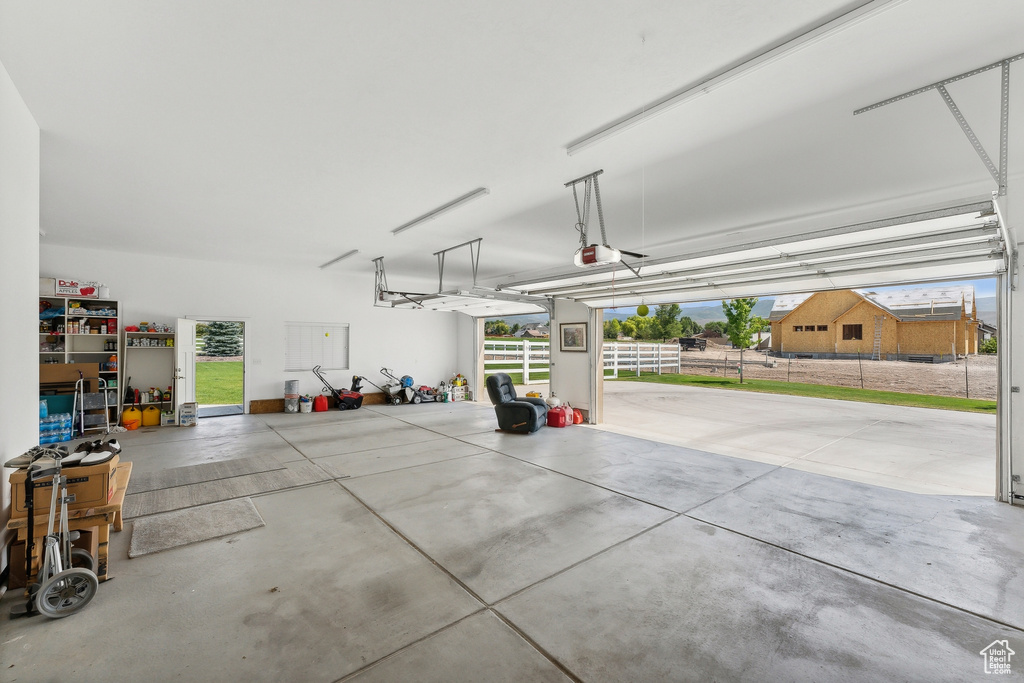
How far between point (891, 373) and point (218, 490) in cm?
2055

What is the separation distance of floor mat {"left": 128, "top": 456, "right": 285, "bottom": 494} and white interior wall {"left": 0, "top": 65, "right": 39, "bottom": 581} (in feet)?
5.45

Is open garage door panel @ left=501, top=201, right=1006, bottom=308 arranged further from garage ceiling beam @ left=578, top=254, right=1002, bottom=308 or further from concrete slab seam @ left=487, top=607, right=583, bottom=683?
concrete slab seam @ left=487, top=607, right=583, bottom=683

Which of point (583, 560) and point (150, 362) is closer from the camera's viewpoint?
point (583, 560)

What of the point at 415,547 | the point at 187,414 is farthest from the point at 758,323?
the point at 187,414

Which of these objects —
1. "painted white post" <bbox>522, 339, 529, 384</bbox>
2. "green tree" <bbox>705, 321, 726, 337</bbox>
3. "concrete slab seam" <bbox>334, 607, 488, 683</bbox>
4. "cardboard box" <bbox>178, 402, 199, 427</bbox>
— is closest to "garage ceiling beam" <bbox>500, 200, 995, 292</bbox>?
"concrete slab seam" <bbox>334, 607, 488, 683</bbox>

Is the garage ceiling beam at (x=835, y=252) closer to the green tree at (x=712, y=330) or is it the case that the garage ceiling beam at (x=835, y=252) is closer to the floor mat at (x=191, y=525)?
the floor mat at (x=191, y=525)

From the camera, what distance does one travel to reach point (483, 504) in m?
4.24

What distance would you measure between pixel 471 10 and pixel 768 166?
3062 mm

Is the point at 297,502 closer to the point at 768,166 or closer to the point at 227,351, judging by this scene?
the point at 768,166

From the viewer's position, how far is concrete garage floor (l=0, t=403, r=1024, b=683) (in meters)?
2.12

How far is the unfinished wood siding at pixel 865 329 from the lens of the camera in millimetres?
16922

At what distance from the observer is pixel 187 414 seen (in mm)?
8055

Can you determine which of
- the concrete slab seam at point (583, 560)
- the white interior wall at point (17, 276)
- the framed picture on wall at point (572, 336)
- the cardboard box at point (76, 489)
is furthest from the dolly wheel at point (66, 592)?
the framed picture on wall at point (572, 336)

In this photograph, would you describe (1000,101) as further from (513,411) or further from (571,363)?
(571,363)
